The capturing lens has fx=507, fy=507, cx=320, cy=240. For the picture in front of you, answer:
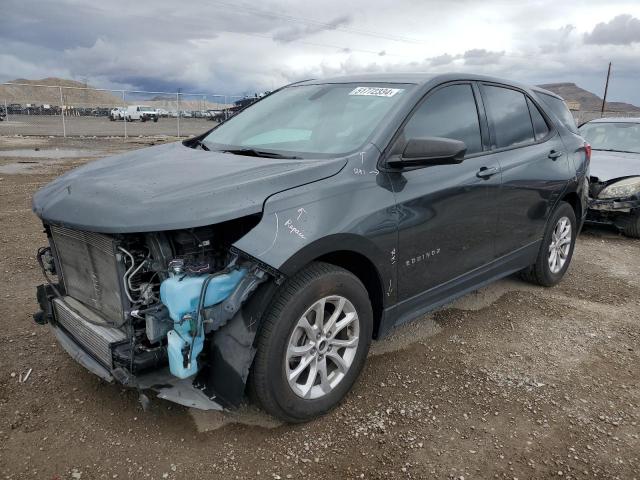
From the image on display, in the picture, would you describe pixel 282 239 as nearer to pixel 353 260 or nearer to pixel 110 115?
pixel 353 260

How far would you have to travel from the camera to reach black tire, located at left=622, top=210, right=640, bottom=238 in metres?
6.99

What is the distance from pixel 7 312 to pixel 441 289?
132 inches

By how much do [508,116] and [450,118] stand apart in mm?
884

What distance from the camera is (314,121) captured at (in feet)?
11.2

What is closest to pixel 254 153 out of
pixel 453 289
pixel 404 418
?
pixel 453 289

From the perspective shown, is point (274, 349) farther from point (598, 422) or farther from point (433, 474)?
point (598, 422)

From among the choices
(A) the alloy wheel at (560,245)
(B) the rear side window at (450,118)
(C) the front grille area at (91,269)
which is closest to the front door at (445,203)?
(B) the rear side window at (450,118)

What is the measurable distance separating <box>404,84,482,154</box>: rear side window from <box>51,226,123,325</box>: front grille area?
1.85 m

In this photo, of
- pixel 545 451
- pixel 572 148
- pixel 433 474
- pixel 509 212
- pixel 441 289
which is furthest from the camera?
pixel 572 148

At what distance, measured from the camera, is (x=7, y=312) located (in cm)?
401

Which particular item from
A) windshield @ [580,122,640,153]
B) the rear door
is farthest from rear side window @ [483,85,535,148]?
windshield @ [580,122,640,153]

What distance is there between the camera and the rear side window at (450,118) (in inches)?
128

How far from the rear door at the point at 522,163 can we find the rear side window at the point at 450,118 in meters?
0.22

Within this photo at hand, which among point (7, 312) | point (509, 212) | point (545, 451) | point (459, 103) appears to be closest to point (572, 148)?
point (509, 212)
